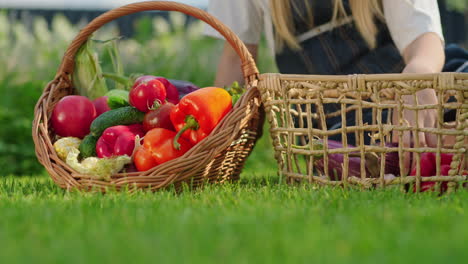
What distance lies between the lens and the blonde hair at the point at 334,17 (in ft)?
9.69

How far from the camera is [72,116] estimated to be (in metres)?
2.38

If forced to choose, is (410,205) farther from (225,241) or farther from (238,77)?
(238,77)

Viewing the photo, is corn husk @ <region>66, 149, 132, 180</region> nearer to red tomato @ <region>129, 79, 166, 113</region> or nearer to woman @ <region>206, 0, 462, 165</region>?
red tomato @ <region>129, 79, 166, 113</region>

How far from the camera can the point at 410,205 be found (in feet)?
5.49

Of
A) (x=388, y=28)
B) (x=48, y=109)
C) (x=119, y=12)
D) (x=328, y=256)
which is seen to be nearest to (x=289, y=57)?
A: (x=388, y=28)

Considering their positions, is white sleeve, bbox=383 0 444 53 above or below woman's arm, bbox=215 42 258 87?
above

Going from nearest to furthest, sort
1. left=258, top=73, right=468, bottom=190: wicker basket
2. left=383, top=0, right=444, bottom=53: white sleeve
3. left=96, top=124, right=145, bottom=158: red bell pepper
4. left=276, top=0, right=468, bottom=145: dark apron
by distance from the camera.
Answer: left=258, top=73, right=468, bottom=190: wicker basket → left=96, top=124, right=145, bottom=158: red bell pepper → left=383, top=0, right=444, bottom=53: white sleeve → left=276, top=0, right=468, bottom=145: dark apron

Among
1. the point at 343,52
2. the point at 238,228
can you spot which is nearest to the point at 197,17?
the point at 343,52

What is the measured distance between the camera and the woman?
2.80m

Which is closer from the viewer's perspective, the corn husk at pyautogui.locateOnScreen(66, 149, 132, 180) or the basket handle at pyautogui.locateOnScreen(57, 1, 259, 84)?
the corn husk at pyautogui.locateOnScreen(66, 149, 132, 180)

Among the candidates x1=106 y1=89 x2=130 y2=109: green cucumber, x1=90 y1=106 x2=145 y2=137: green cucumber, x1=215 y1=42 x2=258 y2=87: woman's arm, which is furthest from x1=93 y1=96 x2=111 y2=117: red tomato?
x1=215 y1=42 x2=258 y2=87: woman's arm

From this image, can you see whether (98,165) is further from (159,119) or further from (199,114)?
(199,114)

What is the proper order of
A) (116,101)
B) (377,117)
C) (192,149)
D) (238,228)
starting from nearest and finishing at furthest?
(238,228), (377,117), (192,149), (116,101)

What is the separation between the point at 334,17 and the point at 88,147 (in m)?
1.60
